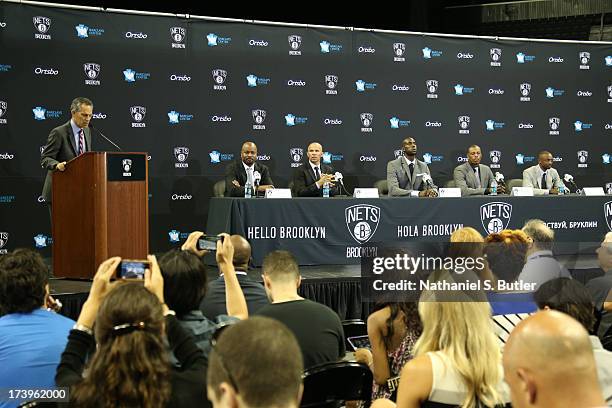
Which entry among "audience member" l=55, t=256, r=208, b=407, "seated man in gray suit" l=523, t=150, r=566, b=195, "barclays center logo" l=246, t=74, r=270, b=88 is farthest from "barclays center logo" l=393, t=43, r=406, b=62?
"audience member" l=55, t=256, r=208, b=407

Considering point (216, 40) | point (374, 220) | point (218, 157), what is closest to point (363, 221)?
point (374, 220)

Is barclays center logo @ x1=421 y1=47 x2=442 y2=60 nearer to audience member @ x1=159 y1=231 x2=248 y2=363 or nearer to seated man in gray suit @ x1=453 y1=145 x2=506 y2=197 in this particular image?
seated man in gray suit @ x1=453 y1=145 x2=506 y2=197

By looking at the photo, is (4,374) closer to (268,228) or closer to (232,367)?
(232,367)

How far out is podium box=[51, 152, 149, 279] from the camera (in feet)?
17.3

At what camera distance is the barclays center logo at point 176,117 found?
812 cm

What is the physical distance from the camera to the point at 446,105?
9625 millimetres

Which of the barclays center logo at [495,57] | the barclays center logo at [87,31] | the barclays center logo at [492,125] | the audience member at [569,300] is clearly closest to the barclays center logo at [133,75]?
the barclays center logo at [87,31]

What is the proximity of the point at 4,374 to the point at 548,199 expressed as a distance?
6409mm

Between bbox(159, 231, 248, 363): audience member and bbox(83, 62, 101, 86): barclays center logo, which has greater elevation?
bbox(83, 62, 101, 86): barclays center logo

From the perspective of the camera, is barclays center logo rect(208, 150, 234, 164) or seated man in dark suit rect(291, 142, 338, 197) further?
barclays center logo rect(208, 150, 234, 164)

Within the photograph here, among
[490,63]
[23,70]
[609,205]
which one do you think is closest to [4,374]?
[23,70]

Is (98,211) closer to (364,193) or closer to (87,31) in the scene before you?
(364,193)

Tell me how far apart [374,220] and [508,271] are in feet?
10.8

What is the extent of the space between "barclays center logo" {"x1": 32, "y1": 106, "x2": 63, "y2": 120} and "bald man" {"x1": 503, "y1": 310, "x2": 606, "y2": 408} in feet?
22.3
